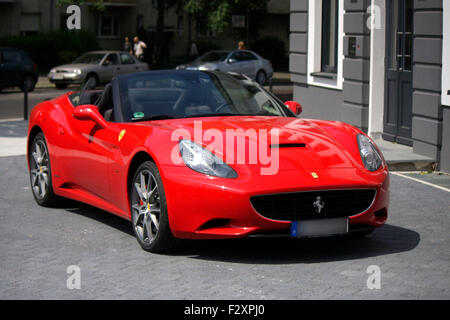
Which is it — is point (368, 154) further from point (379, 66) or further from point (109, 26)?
point (109, 26)

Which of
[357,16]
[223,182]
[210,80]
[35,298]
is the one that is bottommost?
[35,298]

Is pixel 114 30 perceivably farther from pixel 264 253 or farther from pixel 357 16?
pixel 264 253

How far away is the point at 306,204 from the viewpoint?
6.43 meters

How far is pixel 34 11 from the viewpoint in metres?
48.6

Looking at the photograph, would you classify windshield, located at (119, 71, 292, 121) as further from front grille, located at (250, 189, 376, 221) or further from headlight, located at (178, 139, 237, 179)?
front grille, located at (250, 189, 376, 221)

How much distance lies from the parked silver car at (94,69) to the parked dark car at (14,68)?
184 centimetres

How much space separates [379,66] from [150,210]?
832 centimetres

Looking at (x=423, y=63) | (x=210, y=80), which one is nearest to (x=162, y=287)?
(x=210, y=80)

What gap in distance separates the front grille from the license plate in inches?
1.4

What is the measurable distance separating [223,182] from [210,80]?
76.8 inches

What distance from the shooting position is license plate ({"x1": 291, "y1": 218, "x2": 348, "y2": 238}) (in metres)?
6.41

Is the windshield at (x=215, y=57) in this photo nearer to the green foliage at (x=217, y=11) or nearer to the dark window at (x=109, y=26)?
the green foliage at (x=217, y=11)

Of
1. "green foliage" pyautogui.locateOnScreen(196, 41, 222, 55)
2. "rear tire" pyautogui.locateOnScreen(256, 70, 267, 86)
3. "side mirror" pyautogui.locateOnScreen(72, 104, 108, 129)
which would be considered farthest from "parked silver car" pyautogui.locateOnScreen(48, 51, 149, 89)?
"side mirror" pyautogui.locateOnScreen(72, 104, 108, 129)

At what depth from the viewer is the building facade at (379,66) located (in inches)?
472
